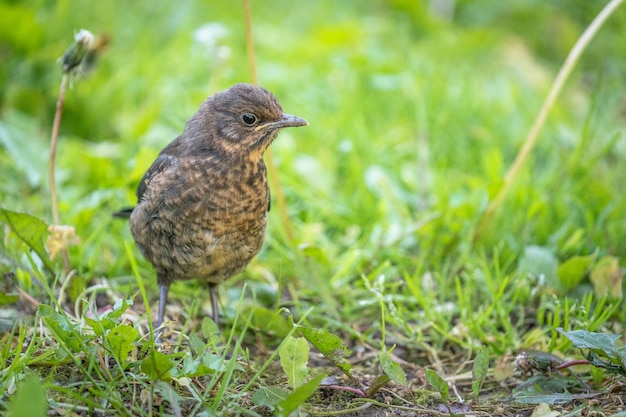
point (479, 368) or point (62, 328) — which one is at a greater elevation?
point (62, 328)

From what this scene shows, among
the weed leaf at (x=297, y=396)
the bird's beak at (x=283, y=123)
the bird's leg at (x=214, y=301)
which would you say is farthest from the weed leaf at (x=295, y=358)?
the bird's beak at (x=283, y=123)

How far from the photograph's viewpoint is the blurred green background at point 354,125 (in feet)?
14.2

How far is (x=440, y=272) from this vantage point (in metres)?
4.23

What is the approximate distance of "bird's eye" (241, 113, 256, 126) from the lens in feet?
11.7

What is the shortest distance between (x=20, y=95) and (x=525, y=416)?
4.07 metres

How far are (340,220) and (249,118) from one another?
1346 millimetres

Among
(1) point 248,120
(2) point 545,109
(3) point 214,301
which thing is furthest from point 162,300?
(2) point 545,109

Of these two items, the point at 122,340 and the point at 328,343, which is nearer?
the point at 122,340

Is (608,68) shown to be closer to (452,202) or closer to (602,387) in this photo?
(452,202)

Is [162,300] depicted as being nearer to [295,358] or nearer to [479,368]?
[295,358]

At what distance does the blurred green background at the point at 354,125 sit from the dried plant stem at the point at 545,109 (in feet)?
0.27

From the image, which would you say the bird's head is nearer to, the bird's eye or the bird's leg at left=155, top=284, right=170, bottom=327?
the bird's eye

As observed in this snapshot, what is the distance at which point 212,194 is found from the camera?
3.38 m

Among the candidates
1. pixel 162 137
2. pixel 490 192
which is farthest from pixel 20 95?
pixel 490 192
